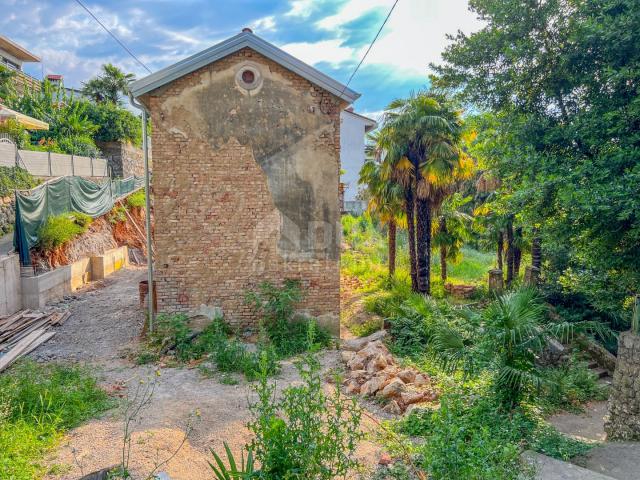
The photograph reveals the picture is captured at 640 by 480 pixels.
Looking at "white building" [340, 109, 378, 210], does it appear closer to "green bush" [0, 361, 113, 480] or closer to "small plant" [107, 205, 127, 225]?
"small plant" [107, 205, 127, 225]

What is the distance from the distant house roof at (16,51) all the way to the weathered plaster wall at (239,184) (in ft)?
99.0

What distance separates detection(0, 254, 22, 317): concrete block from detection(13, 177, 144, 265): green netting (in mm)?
751

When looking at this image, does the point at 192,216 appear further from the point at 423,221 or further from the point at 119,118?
the point at 119,118

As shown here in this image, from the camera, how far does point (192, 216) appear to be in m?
9.76

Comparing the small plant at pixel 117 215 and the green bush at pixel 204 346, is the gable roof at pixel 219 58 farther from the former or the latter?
the small plant at pixel 117 215

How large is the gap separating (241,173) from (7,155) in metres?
9.73

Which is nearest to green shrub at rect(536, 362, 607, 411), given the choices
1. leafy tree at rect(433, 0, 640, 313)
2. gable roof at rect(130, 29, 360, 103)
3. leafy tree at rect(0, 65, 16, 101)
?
leafy tree at rect(433, 0, 640, 313)

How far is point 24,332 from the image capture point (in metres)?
9.98

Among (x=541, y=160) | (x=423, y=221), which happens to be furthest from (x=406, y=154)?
(x=541, y=160)

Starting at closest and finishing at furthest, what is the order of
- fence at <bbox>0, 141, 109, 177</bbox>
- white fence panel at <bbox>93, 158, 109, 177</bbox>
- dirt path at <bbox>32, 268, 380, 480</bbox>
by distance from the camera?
dirt path at <bbox>32, 268, 380, 480</bbox>
fence at <bbox>0, 141, 109, 177</bbox>
white fence panel at <bbox>93, 158, 109, 177</bbox>

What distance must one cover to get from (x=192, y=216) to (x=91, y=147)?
18814mm

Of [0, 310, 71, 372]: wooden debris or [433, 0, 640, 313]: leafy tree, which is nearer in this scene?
[433, 0, 640, 313]: leafy tree

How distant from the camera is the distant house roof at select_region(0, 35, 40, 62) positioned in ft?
101

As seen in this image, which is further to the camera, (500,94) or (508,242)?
(508,242)
